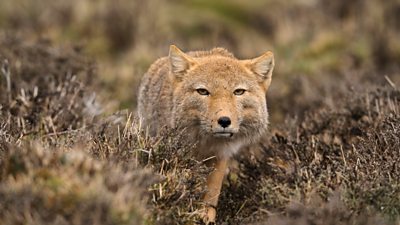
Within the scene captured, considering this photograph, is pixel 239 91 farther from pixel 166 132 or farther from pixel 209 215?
pixel 209 215

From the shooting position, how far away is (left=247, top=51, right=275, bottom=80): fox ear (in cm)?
750

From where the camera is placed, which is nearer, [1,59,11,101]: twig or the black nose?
the black nose

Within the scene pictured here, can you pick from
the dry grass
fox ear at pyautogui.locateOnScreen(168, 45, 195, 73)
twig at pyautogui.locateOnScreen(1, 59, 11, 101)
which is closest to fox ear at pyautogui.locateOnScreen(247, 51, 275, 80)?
fox ear at pyautogui.locateOnScreen(168, 45, 195, 73)

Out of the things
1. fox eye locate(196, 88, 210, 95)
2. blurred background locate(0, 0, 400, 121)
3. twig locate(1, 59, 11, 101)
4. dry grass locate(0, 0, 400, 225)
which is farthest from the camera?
blurred background locate(0, 0, 400, 121)

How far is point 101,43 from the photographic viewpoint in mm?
17188

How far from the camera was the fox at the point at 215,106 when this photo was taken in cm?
686

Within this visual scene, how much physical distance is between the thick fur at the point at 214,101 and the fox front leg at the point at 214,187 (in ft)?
0.43

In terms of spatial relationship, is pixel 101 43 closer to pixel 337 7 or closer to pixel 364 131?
pixel 337 7

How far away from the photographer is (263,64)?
7523mm

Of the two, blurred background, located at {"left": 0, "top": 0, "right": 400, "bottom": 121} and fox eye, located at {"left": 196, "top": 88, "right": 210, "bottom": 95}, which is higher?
fox eye, located at {"left": 196, "top": 88, "right": 210, "bottom": 95}

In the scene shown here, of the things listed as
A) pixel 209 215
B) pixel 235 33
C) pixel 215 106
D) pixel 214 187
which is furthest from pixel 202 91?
pixel 235 33

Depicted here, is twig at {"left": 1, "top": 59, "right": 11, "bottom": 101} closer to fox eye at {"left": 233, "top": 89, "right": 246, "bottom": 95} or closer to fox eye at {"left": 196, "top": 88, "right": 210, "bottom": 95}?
fox eye at {"left": 196, "top": 88, "right": 210, "bottom": 95}

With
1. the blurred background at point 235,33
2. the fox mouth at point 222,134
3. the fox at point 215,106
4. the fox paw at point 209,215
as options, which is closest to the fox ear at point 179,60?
the fox at point 215,106

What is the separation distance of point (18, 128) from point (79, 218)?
3208 millimetres
